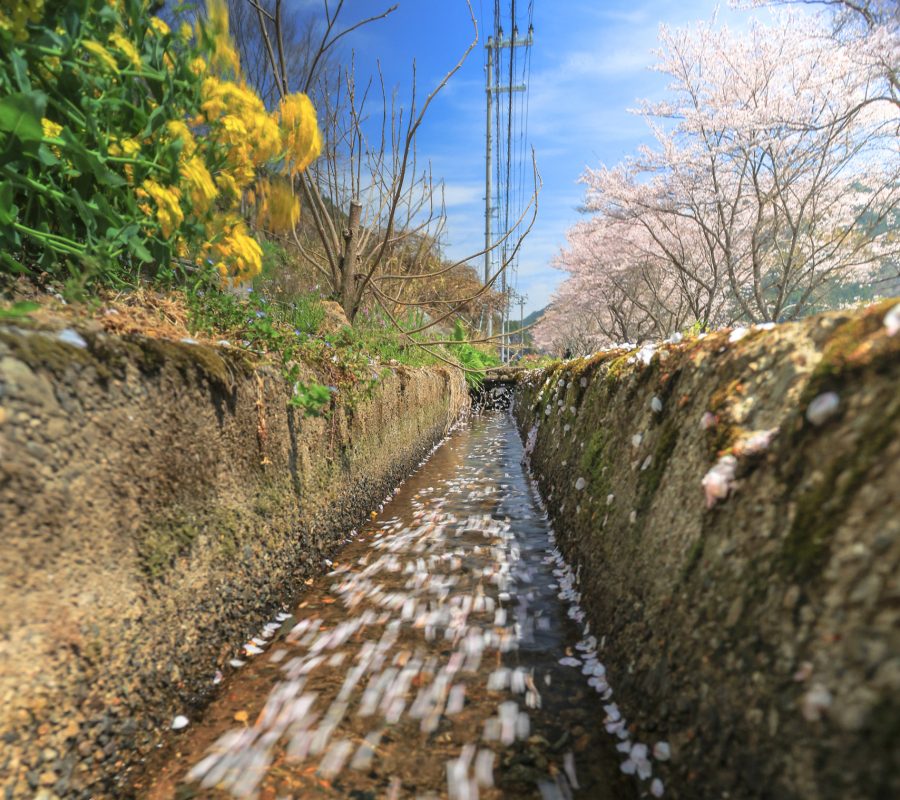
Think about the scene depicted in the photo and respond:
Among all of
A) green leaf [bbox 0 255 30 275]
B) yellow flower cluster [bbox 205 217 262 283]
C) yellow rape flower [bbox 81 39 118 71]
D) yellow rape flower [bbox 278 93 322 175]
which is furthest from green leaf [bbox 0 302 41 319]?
yellow rape flower [bbox 278 93 322 175]

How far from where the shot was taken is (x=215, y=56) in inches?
98.5

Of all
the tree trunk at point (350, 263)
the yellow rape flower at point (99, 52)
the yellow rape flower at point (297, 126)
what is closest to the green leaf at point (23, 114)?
the yellow rape flower at point (99, 52)

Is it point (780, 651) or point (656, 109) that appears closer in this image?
point (780, 651)

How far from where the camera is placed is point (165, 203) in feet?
7.79

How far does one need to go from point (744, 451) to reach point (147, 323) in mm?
2499

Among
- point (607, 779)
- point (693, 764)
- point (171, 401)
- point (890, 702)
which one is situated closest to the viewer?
point (890, 702)

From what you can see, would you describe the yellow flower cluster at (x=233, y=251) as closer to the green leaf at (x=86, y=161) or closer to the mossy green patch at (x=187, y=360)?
the green leaf at (x=86, y=161)

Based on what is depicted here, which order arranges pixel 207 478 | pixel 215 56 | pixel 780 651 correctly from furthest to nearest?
pixel 215 56, pixel 207 478, pixel 780 651

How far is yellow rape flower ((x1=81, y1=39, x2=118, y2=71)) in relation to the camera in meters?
1.89

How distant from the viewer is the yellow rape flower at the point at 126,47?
6.71ft

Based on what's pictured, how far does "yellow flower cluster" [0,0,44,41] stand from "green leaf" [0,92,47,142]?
497 millimetres

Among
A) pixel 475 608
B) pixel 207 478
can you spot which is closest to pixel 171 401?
pixel 207 478

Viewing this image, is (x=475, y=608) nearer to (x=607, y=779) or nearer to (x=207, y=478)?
(x=607, y=779)

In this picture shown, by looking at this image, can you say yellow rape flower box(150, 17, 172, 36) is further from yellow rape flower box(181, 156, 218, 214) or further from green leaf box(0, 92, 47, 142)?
green leaf box(0, 92, 47, 142)
